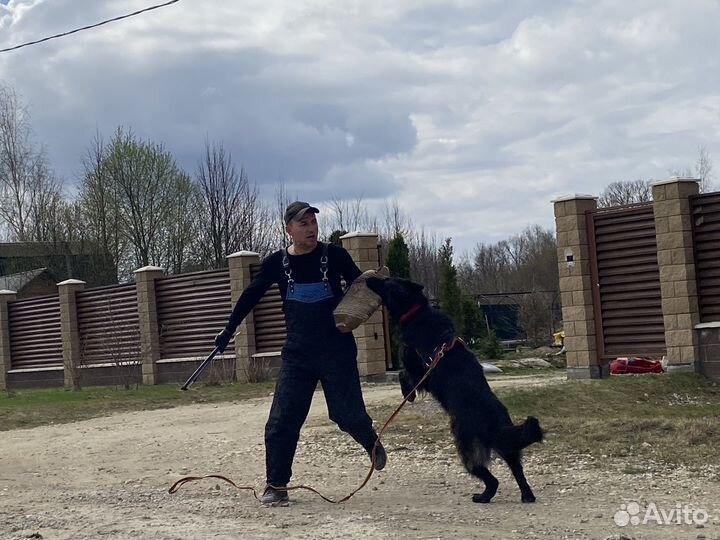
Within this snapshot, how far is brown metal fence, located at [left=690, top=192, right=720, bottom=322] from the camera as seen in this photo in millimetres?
13742

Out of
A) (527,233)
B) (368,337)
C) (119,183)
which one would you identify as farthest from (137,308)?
(527,233)

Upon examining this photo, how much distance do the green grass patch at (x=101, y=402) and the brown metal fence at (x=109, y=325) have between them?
3.44 m

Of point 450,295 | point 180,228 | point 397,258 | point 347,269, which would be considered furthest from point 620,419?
point 180,228

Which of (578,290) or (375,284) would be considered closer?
(375,284)

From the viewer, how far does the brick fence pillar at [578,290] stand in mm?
14688

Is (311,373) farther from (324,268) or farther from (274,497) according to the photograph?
(274,497)

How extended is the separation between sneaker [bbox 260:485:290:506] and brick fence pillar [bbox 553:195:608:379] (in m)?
8.44

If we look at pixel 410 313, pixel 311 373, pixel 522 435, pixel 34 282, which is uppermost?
pixel 34 282

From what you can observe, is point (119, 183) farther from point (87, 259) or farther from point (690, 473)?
point (690, 473)

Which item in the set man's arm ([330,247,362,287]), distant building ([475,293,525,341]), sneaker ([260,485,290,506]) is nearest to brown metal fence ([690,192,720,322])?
man's arm ([330,247,362,287])

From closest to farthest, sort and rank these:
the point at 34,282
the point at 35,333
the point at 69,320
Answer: the point at 69,320, the point at 35,333, the point at 34,282

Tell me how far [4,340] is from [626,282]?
17763mm

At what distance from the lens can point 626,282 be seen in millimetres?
14547

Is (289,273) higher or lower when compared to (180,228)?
lower
